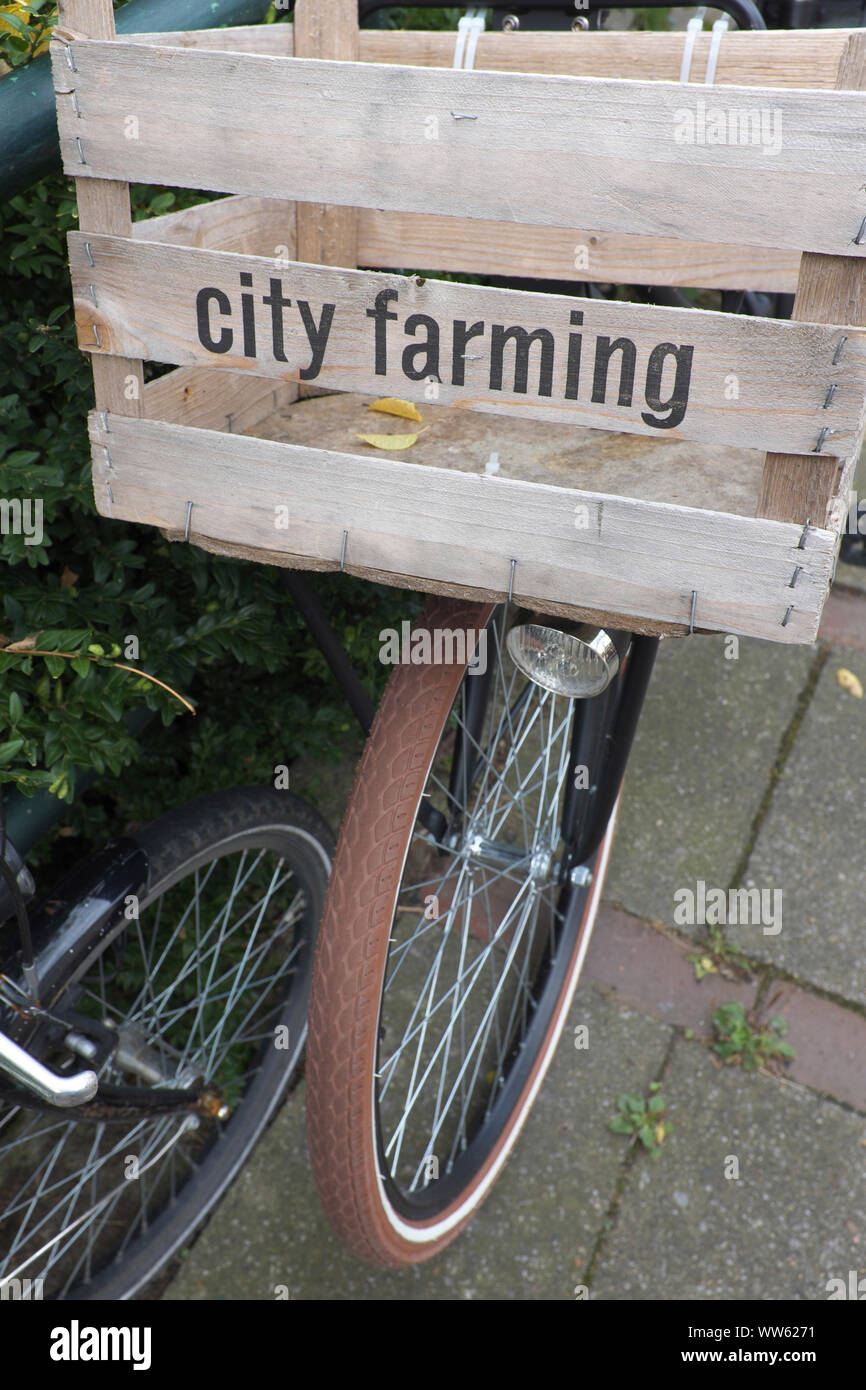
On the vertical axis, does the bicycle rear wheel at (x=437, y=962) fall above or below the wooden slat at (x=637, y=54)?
below

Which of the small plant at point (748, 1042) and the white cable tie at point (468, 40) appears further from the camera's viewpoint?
the small plant at point (748, 1042)

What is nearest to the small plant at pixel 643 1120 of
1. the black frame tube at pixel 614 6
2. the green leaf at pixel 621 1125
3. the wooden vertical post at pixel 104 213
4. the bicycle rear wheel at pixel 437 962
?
the green leaf at pixel 621 1125

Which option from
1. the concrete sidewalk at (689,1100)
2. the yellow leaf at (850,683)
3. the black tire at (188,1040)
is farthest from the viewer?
the yellow leaf at (850,683)

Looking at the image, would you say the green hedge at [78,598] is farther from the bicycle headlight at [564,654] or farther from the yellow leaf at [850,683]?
the yellow leaf at [850,683]

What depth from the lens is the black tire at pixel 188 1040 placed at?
1.87m

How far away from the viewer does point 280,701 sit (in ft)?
7.55

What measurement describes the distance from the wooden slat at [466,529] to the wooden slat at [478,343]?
9 cm

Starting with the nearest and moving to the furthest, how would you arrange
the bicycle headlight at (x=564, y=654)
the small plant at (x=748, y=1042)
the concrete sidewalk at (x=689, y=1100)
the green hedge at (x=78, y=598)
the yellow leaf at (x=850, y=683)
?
the bicycle headlight at (x=564, y=654) → the green hedge at (x=78, y=598) → the concrete sidewalk at (x=689, y=1100) → the small plant at (x=748, y=1042) → the yellow leaf at (x=850, y=683)

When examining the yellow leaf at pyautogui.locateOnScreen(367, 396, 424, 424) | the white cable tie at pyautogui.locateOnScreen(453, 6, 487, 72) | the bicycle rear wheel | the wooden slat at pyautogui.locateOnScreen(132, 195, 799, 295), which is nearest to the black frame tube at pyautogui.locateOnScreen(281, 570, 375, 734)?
the bicycle rear wheel

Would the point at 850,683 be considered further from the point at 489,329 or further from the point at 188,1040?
the point at 489,329

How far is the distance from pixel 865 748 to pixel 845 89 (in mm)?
2211

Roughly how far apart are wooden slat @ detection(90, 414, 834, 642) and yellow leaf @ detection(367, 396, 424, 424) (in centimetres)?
38

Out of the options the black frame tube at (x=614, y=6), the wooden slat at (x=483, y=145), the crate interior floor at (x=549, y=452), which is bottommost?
the crate interior floor at (x=549, y=452)

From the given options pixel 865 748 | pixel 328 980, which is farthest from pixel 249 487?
pixel 865 748
